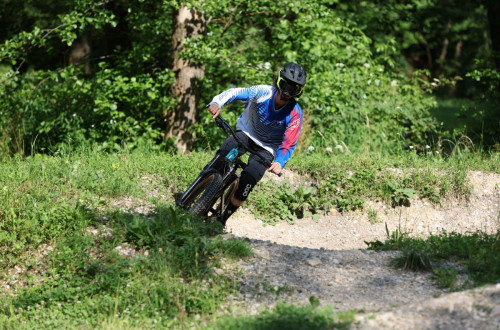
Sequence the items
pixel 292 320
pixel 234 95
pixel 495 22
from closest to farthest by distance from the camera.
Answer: pixel 292 320 → pixel 234 95 → pixel 495 22

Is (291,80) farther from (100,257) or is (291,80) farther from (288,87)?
(100,257)

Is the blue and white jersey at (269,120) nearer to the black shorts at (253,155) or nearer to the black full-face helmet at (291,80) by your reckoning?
the black shorts at (253,155)

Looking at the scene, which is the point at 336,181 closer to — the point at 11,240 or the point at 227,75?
the point at 227,75

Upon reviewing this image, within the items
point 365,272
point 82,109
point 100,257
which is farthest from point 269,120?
point 82,109

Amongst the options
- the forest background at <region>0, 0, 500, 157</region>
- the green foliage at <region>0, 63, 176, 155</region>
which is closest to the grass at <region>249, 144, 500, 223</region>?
the forest background at <region>0, 0, 500, 157</region>

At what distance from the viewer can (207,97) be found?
1187cm

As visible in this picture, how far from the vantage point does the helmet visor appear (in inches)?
267

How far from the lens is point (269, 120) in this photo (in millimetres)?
7152

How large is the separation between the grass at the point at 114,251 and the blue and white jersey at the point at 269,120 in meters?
1.15

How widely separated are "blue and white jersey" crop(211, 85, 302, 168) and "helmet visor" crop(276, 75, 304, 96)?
0.23 meters

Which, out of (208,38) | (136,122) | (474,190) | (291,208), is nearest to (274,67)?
(208,38)

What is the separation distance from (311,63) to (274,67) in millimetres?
650

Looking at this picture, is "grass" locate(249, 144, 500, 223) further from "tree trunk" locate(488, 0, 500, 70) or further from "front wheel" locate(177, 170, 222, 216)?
"tree trunk" locate(488, 0, 500, 70)

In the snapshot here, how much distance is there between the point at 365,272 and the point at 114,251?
2.32m
